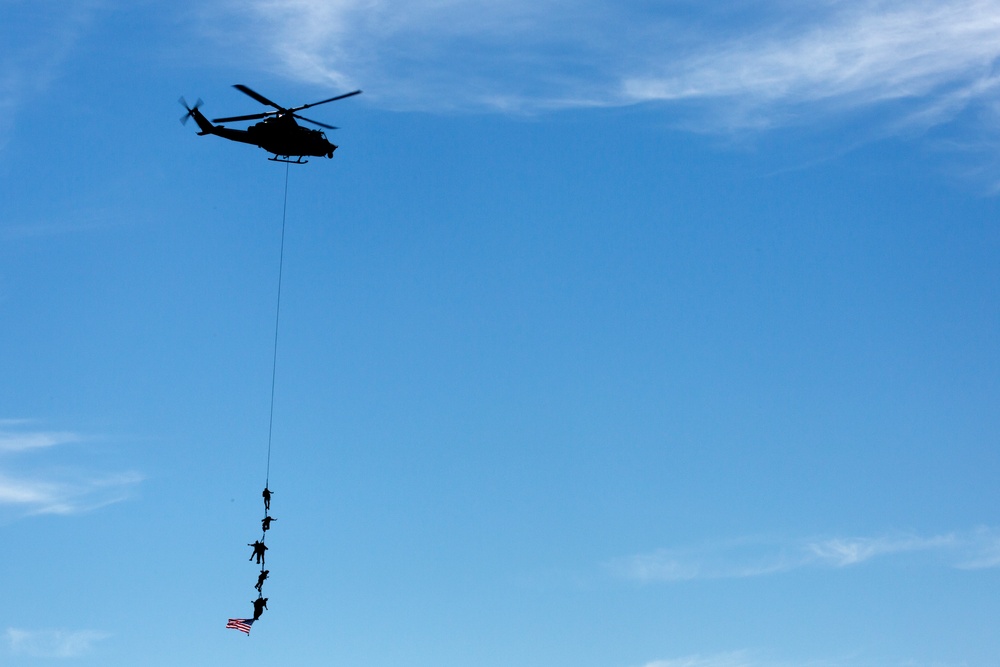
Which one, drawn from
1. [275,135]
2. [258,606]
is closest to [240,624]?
[258,606]

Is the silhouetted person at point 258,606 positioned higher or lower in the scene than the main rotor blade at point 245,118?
lower

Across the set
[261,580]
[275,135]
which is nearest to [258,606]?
[261,580]

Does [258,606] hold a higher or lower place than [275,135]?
lower

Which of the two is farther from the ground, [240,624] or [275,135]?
[275,135]

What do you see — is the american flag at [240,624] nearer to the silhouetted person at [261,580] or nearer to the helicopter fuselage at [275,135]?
the silhouetted person at [261,580]

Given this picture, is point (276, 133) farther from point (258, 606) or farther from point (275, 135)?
point (258, 606)

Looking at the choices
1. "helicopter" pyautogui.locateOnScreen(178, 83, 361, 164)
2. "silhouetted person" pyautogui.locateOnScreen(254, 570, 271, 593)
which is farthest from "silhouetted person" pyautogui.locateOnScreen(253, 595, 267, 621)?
"helicopter" pyautogui.locateOnScreen(178, 83, 361, 164)

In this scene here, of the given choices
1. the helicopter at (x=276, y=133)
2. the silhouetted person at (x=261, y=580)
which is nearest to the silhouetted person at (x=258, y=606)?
the silhouetted person at (x=261, y=580)

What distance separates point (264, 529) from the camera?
50.8 m

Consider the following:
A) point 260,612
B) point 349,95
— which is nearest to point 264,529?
point 260,612

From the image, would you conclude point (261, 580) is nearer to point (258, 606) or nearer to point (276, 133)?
point (258, 606)

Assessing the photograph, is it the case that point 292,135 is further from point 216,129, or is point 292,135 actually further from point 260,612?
point 260,612

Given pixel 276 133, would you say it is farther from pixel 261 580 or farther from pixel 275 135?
pixel 261 580

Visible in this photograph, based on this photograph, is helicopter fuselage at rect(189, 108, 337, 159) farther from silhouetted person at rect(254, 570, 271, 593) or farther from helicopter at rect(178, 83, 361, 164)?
silhouetted person at rect(254, 570, 271, 593)
